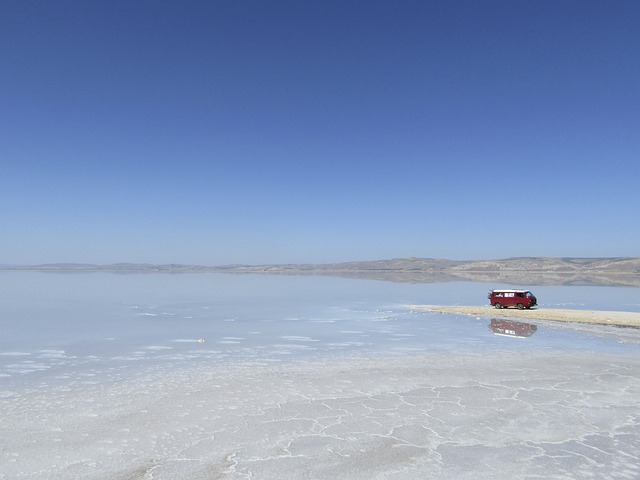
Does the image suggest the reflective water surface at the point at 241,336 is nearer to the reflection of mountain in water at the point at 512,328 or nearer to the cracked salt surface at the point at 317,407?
the reflection of mountain in water at the point at 512,328

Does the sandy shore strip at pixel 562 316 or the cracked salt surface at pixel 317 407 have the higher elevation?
the cracked salt surface at pixel 317 407

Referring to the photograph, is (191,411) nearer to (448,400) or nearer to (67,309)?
(448,400)

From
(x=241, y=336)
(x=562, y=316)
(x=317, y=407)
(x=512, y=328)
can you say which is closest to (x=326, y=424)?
(x=317, y=407)

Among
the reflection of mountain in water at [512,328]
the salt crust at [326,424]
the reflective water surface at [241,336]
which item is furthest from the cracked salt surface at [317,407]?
the reflection of mountain in water at [512,328]

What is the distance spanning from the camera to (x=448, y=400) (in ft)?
38.2

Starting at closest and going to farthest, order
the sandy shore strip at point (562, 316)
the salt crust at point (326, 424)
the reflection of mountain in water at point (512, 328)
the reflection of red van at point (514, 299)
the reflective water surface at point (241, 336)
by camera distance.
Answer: the salt crust at point (326, 424), the reflective water surface at point (241, 336), the reflection of mountain in water at point (512, 328), the sandy shore strip at point (562, 316), the reflection of red van at point (514, 299)

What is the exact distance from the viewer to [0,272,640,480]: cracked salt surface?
7.72 m

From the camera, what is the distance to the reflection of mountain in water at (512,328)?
24.7 m

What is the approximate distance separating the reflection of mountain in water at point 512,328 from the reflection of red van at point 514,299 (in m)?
8.14

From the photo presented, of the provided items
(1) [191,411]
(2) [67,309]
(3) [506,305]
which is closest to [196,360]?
(1) [191,411]

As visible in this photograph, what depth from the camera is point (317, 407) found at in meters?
11.1

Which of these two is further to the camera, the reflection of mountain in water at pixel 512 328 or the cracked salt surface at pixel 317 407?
the reflection of mountain in water at pixel 512 328

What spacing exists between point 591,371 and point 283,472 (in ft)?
40.1

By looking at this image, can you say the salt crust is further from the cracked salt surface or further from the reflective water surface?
the reflective water surface
